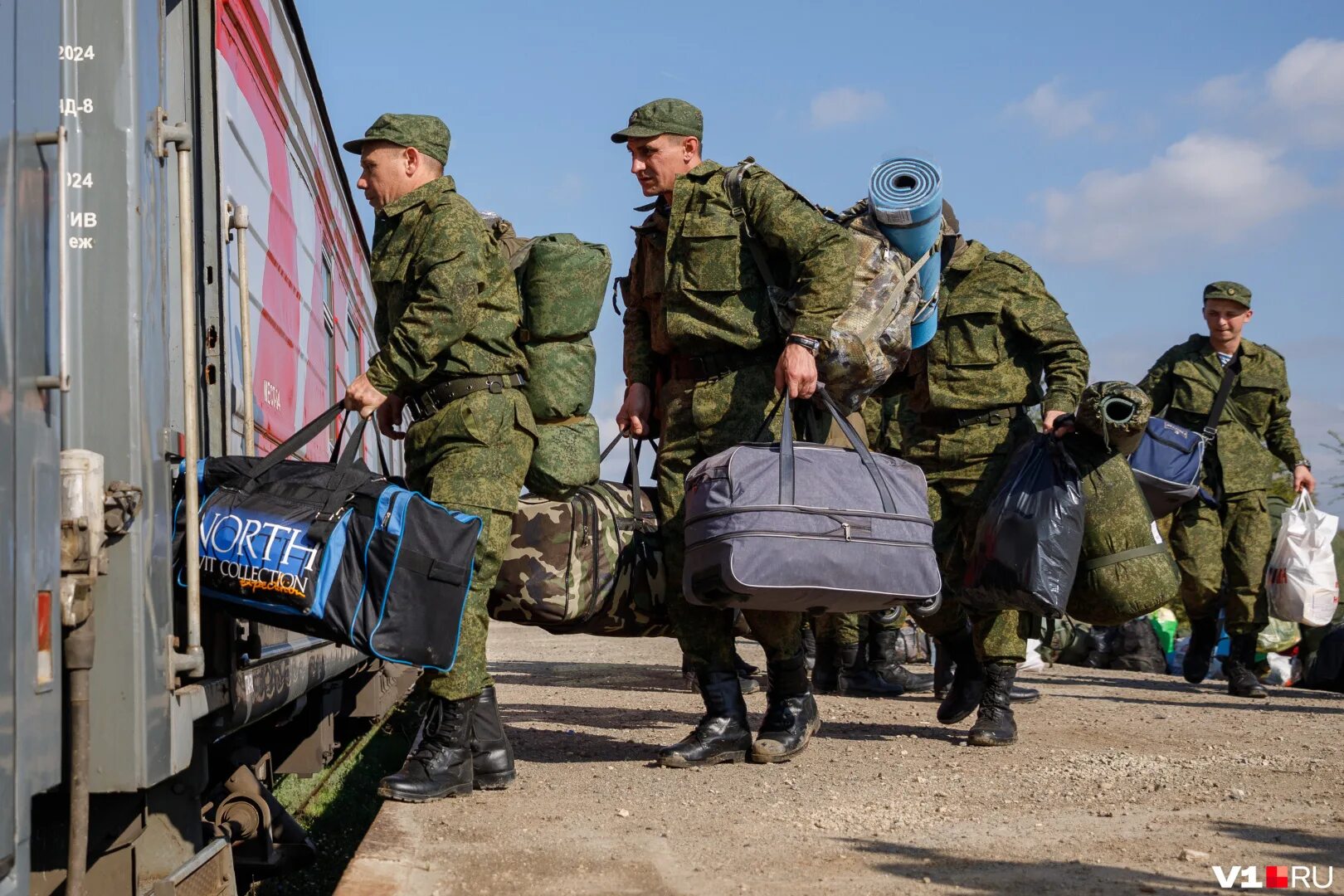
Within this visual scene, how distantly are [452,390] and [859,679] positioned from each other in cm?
453

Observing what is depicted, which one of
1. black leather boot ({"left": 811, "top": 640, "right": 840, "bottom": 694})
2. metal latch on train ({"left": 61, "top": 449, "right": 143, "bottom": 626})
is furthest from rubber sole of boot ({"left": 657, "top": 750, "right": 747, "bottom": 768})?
black leather boot ({"left": 811, "top": 640, "right": 840, "bottom": 694})

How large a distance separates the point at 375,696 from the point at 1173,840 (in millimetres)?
4754

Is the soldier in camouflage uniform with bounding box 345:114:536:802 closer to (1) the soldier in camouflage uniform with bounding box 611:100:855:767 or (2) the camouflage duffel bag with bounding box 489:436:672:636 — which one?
(2) the camouflage duffel bag with bounding box 489:436:672:636

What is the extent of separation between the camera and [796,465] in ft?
14.9

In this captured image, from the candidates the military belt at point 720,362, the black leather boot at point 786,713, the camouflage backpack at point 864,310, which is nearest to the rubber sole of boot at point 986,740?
the black leather boot at point 786,713

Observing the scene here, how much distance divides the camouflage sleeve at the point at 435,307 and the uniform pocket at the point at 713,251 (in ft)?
2.60

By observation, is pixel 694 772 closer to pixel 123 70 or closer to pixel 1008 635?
pixel 1008 635

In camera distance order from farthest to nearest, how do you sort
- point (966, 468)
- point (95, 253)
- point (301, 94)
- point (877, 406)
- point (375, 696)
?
point (877, 406), point (375, 696), point (966, 468), point (301, 94), point (95, 253)

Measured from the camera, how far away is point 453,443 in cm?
452

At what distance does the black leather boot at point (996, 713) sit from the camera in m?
5.79

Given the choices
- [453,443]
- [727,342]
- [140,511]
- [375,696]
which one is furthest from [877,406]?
[140,511]

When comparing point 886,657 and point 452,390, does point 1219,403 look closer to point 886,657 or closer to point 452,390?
point 886,657

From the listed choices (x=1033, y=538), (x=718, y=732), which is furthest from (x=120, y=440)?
(x=1033, y=538)

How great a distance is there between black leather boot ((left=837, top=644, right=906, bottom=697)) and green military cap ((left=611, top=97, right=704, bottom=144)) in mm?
4031
